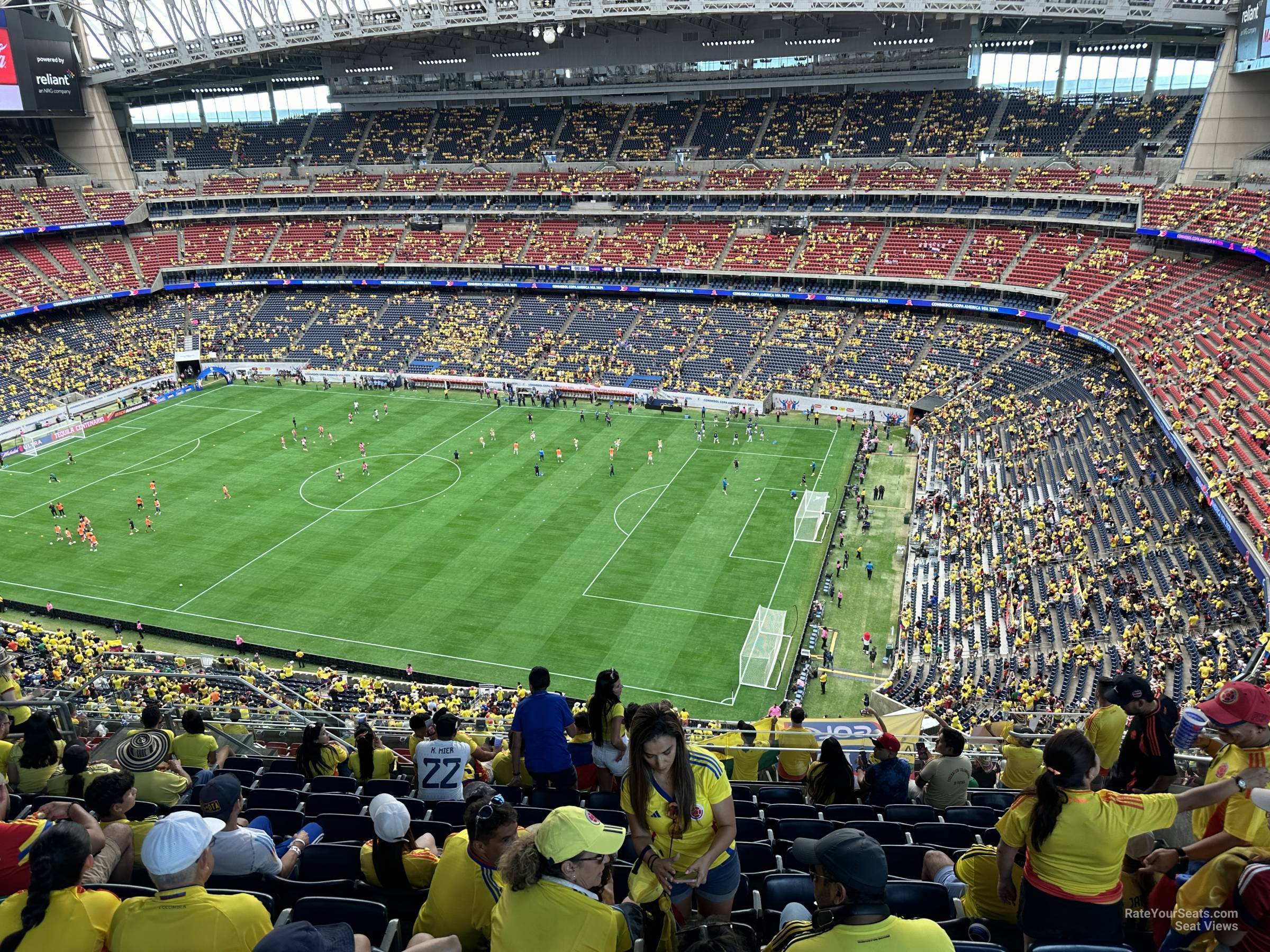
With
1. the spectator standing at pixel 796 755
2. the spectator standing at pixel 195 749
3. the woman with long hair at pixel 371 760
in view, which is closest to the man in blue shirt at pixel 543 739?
the woman with long hair at pixel 371 760

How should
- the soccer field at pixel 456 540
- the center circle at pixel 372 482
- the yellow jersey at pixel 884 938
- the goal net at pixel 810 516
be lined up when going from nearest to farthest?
the yellow jersey at pixel 884 938
the soccer field at pixel 456 540
the goal net at pixel 810 516
the center circle at pixel 372 482

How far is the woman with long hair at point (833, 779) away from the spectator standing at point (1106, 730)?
286 centimetres

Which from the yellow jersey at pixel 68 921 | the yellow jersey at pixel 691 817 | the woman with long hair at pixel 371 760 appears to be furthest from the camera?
the woman with long hair at pixel 371 760

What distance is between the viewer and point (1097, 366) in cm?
4931

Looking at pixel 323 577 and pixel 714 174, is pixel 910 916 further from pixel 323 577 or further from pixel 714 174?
pixel 714 174

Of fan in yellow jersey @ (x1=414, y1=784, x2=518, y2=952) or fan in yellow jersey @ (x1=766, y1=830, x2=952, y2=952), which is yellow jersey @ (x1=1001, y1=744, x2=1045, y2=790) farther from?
fan in yellow jersey @ (x1=414, y1=784, x2=518, y2=952)

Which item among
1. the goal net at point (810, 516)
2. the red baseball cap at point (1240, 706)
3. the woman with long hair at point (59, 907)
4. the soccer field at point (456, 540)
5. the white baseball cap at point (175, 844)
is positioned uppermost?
the white baseball cap at point (175, 844)

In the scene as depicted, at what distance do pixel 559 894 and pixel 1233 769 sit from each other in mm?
5223

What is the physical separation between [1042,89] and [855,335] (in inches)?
1149

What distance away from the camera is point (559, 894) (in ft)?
16.5

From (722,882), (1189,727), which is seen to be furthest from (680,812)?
(1189,727)

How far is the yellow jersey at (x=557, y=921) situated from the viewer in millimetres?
4996

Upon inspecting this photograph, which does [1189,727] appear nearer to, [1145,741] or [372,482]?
[1145,741]

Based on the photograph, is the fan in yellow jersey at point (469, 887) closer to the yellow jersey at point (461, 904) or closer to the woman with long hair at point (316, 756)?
the yellow jersey at point (461, 904)
